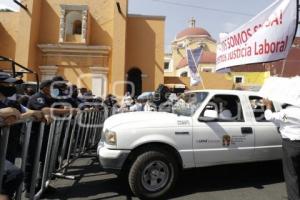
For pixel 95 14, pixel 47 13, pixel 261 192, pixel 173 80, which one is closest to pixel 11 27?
pixel 47 13

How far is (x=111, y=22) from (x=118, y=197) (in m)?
23.8

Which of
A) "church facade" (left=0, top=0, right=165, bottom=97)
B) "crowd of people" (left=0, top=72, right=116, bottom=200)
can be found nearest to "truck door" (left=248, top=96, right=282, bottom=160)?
"crowd of people" (left=0, top=72, right=116, bottom=200)

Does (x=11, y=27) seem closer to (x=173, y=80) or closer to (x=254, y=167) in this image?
(x=173, y=80)

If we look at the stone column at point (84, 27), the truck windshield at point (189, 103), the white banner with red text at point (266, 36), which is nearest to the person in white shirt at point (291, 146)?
the white banner with red text at point (266, 36)

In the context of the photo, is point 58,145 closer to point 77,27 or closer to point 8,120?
point 8,120

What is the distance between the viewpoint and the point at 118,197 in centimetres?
551

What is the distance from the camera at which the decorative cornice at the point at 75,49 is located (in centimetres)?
2688

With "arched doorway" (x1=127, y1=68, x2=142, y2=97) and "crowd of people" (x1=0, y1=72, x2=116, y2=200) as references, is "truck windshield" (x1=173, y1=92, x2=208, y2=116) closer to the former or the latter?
"crowd of people" (x1=0, y1=72, x2=116, y2=200)

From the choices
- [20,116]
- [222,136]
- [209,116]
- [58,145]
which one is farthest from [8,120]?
[222,136]

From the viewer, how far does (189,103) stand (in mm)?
6434

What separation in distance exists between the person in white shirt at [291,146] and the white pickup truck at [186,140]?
4.60 ft

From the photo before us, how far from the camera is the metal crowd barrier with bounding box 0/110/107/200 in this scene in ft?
13.2

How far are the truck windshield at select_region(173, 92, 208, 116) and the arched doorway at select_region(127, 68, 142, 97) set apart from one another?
21.3m

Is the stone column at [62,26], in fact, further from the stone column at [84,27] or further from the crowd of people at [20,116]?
the crowd of people at [20,116]
